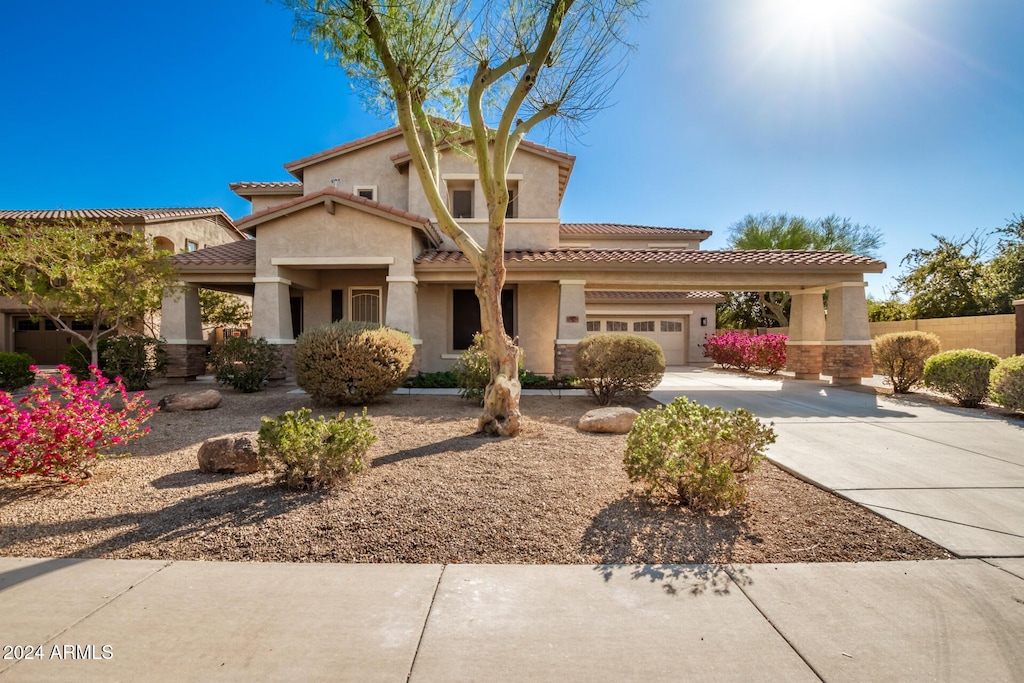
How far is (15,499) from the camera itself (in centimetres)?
444

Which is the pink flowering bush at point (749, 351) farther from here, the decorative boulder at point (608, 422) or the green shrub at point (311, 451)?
the green shrub at point (311, 451)

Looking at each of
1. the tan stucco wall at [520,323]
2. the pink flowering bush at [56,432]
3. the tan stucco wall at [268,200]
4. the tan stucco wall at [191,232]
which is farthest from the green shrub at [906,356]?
the tan stucco wall at [191,232]

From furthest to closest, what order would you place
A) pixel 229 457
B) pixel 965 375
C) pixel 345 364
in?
1. pixel 965 375
2. pixel 345 364
3. pixel 229 457

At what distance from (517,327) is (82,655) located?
12.6 meters

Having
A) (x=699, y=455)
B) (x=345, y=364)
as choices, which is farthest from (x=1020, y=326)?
(x=345, y=364)

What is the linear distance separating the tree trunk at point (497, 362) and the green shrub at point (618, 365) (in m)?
2.91

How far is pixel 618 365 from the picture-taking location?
936 centimetres

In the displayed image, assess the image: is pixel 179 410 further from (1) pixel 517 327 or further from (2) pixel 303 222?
(1) pixel 517 327

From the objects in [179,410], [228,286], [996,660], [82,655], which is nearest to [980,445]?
[996,660]

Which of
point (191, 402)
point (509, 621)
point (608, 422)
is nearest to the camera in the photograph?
point (509, 621)

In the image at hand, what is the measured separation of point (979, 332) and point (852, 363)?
6059 millimetres

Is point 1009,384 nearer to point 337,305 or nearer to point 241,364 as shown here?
point 241,364

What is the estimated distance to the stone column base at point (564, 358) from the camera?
41.6 ft

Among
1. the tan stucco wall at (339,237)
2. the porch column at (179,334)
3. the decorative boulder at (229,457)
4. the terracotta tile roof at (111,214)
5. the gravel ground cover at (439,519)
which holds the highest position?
the terracotta tile roof at (111,214)
